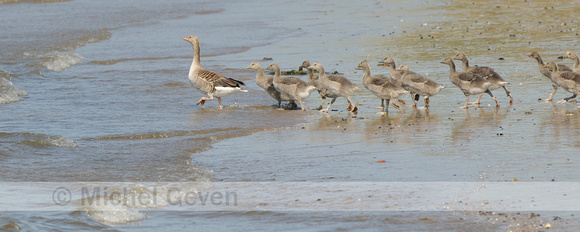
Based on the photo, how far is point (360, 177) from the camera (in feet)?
30.0

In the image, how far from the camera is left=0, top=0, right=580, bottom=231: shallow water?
7.88 m

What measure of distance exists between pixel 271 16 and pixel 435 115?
21388 mm

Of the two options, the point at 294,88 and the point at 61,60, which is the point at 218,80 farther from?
the point at 61,60

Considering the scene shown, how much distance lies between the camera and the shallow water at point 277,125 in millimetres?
7883

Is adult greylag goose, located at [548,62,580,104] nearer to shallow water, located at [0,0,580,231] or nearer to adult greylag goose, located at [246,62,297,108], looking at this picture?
shallow water, located at [0,0,580,231]

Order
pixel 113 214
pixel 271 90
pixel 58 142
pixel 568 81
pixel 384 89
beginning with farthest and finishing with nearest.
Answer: pixel 271 90 → pixel 384 89 → pixel 568 81 → pixel 58 142 → pixel 113 214

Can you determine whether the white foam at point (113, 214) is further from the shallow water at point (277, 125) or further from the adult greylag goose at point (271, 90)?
the adult greylag goose at point (271, 90)

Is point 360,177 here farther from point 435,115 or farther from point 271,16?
point 271,16

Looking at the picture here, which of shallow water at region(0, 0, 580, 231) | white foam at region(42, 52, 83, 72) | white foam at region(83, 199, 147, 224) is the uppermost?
white foam at region(42, 52, 83, 72)

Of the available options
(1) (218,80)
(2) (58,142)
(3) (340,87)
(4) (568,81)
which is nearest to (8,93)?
(1) (218,80)

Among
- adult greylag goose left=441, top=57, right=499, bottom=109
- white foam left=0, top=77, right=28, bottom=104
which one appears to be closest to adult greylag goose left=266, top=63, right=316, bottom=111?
adult greylag goose left=441, top=57, right=499, bottom=109

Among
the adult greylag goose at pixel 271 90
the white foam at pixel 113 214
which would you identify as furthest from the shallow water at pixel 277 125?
the adult greylag goose at pixel 271 90

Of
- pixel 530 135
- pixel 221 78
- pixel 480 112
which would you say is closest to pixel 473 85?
pixel 480 112

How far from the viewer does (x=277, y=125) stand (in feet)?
42.7
